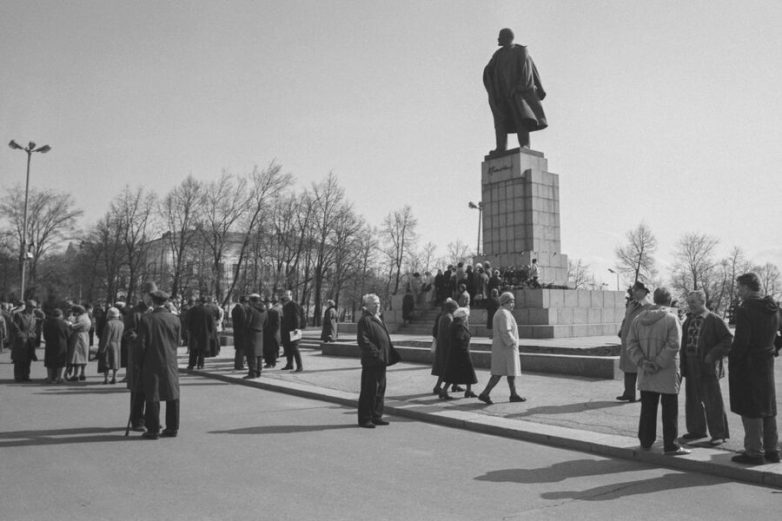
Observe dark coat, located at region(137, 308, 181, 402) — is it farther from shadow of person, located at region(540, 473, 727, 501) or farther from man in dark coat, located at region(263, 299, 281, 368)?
man in dark coat, located at region(263, 299, 281, 368)

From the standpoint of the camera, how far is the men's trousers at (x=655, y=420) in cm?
650

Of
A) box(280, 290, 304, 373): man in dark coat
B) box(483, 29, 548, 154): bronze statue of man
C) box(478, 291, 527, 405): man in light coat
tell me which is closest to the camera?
box(478, 291, 527, 405): man in light coat

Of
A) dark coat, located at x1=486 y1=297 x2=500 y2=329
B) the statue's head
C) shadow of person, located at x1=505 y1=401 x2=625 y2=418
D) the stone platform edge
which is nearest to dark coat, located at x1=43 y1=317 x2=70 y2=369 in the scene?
the stone platform edge

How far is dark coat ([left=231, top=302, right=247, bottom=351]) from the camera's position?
1477 cm

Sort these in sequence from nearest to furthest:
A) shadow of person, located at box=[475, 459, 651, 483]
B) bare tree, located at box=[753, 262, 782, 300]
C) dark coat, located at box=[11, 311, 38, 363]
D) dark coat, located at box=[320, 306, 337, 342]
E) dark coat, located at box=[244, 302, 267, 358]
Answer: shadow of person, located at box=[475, 459, 651, 483]
dark coat, located at box=[244, 302, 267, 358]
dark coat, located at box=[11, 311, 38, 363]
dark coat, located at box=[320, 306, 337, 342]
bare tree, located at box=[753, 262, 782, 300]

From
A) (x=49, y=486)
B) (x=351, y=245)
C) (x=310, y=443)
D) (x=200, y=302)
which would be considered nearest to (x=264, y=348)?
(x=200, y=302)

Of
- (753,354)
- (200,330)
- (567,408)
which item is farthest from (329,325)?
(753,354)

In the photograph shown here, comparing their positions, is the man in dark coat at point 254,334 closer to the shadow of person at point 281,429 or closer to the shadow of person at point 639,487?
the shadow of person at point 281,429

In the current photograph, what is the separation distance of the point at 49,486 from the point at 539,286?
18533mm

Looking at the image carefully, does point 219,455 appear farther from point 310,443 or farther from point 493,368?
point 493,368

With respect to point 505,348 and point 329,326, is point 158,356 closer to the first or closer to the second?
point 505,348

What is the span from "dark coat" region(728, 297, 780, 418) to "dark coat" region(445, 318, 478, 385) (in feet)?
15.1

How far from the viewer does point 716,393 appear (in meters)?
6.83

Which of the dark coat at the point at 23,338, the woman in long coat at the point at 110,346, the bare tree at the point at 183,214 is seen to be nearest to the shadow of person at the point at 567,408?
the woman in long coat at the point at 110,346
